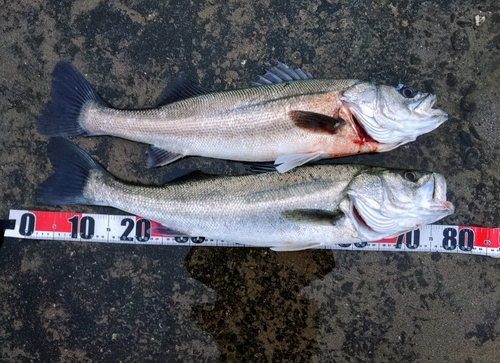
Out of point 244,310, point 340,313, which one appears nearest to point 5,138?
point 244,310

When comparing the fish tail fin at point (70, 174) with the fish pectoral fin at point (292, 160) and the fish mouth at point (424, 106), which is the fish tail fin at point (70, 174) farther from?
the fish mouth at point (424, 106)

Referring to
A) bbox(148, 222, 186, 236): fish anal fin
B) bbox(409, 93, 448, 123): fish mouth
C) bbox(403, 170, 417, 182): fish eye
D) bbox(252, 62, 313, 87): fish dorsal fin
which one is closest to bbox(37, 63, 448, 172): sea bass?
bbox(409, 93, 448, 123): fish mouth

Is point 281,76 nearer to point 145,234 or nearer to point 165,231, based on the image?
point 165,231

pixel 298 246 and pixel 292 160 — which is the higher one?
pixel 292 160

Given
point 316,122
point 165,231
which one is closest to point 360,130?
point 316,122

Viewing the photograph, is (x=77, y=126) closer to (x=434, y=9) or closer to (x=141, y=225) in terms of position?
(x=141, y=225)

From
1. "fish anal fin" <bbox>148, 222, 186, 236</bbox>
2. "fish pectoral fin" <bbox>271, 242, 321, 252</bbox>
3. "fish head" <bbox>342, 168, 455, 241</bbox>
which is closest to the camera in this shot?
"fish head" <bbox>342, 168, 455, 241</bbox>

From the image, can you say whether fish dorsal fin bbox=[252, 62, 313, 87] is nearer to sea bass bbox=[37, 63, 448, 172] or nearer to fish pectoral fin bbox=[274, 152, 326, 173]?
sea bass bbox=[37, 63, 448, 172]

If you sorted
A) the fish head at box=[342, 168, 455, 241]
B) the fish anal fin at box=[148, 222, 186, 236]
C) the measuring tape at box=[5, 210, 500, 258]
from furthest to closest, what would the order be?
the measuring tape at box=[5, 210, 500, 258]
the fish anal fin at box=[148, 222, 186, 236]
the fish head at box=[342, 168, 455, 241]

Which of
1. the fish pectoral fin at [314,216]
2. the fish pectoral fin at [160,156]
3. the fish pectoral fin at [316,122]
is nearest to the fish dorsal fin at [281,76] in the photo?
the fish pectoral fin at [316,122]
